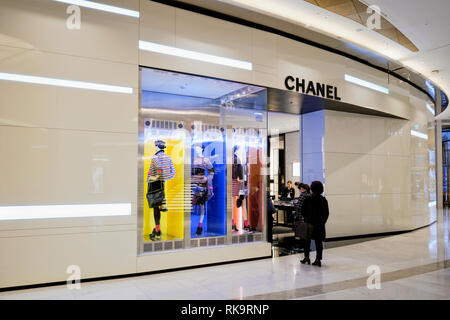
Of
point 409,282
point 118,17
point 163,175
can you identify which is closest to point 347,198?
point 409,282

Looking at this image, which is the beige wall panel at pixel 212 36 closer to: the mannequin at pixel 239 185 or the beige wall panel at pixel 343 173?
the mannequin at pixel 239 185

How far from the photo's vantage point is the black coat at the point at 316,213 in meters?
6.16

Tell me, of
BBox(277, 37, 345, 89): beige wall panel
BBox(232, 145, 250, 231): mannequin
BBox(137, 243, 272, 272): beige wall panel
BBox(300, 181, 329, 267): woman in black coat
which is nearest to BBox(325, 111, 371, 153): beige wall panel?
BBox(277, 37, 345, 89): beige wall panel

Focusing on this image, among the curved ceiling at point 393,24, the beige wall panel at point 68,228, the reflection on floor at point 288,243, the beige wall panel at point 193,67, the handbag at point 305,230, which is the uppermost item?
the curved ceiling at point 393,24

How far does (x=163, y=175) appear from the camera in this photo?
20.9 feet

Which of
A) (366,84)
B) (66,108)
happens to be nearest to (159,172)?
(66,108)

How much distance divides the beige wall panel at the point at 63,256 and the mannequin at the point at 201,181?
5.33 feet

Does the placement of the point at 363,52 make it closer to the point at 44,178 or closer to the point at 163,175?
the point at 163,175

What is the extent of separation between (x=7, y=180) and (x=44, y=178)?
0.44 meters

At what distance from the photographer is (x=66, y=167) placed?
16.5ft

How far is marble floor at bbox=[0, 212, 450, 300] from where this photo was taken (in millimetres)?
4570

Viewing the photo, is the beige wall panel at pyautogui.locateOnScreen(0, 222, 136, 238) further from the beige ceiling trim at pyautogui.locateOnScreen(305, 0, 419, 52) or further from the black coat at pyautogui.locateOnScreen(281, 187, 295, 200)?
the black coat at pyautogui.locateOnScreen(281, 187, 295, 200)

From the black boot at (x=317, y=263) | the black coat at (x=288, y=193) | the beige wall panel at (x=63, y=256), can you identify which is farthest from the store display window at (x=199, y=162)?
the black coat at (x=288, y=193)
